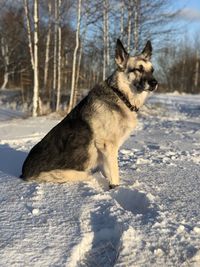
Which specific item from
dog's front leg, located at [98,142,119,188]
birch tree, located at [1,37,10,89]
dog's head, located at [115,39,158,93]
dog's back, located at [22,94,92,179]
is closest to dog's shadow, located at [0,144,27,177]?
dog's back, located at [22,94,92,179]

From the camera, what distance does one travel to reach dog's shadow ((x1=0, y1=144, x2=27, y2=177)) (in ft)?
18.5

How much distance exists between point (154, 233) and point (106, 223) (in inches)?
17.6

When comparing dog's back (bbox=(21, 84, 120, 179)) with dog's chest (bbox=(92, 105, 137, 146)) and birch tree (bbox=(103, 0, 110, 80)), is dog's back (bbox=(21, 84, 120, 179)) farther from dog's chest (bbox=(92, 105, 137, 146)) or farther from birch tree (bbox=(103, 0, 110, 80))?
birch tree (bbox=(103, 0, 110, 80))

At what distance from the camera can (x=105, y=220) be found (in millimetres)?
3725

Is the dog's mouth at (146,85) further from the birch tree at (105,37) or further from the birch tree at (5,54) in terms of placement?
the birch tree at (5,54)

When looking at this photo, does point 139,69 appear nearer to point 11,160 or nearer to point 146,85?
point 146,85

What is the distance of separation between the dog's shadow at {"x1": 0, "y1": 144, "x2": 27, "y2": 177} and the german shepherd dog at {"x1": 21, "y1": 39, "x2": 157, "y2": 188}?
62 centimetres

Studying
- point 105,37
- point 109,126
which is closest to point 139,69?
point 109,126

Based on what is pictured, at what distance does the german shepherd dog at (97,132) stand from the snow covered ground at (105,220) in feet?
0.66

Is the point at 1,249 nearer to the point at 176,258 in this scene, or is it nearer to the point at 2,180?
the point at 176,258

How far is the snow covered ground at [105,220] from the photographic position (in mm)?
3102

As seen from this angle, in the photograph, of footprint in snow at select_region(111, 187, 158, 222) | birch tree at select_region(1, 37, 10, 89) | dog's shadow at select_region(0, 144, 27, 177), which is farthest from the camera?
birch tree at select_region(1, 37, 10, 89)

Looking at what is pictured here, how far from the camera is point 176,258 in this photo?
3.07 metres

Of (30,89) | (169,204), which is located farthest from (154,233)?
(30,89)
